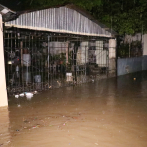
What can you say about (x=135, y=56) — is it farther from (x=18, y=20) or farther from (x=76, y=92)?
(x=18, y=20)

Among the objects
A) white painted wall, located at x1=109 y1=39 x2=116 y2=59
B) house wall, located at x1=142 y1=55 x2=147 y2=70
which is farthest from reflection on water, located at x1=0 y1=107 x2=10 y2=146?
house wall, located at x1=142 y1=55 x2=147 y2=70

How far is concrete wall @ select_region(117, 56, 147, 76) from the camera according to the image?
695 inches

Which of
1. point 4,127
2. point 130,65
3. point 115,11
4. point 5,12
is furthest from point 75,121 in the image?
point 130,65

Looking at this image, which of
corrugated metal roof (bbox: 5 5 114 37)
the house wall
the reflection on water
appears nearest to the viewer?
the reflection on water

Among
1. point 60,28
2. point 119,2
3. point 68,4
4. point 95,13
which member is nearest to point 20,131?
point 60,28

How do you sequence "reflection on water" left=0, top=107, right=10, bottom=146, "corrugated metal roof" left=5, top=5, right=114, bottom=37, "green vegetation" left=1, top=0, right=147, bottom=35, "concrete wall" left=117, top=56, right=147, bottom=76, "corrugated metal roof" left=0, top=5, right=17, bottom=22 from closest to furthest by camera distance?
"reflection on water" left=0, top=107, right=10, bottom=146, "corrugated metal roof" left=0, top=5, right=17, bottom=22, "corrugated metal roof" left=5, top=5, right=114, bottom=37, "green vegetation" left=1, top=0, right=147, bottom=35, "concrete wall" left=117, top=56, right=147, bottom=76

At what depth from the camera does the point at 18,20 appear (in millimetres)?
10000

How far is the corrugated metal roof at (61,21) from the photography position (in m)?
10.5

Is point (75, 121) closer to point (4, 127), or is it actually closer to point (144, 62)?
point (4, 127)

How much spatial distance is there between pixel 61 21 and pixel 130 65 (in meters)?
9.64

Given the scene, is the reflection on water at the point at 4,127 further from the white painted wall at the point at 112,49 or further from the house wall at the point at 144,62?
the house wall at the point at 144,62

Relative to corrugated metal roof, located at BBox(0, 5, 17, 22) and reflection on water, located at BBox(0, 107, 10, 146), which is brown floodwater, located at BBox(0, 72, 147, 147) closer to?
reflection on water, located at BBox(0, 107, 10, 146)

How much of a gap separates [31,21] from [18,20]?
0.82 m

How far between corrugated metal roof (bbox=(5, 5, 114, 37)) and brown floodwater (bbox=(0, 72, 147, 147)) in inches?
145
